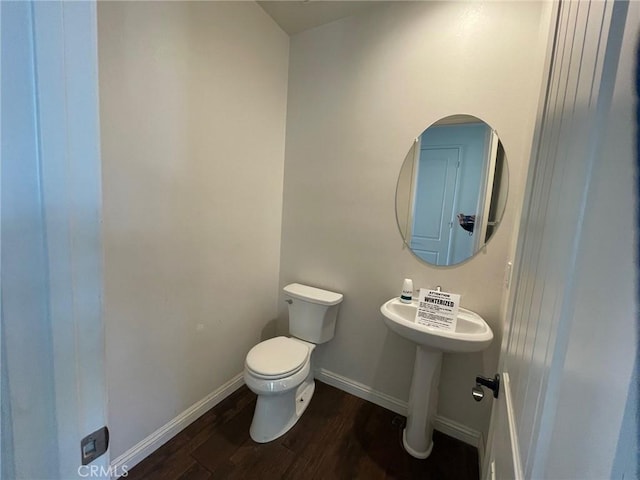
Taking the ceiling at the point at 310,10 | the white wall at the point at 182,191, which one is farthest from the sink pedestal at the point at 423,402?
the ceiling at the point at 310,10

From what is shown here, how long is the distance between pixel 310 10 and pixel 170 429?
267cm

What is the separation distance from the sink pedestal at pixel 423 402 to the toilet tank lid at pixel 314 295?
60 cm

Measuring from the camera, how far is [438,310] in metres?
1.41

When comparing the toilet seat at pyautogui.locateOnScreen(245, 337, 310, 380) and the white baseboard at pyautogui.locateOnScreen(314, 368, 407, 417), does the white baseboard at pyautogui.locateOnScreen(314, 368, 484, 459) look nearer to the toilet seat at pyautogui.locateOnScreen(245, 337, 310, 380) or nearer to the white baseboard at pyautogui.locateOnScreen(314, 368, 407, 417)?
the white baseboard at pyautogui.locateOnScreen(314, 368, 407, 417)

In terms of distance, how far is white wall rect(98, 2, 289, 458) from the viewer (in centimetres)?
117

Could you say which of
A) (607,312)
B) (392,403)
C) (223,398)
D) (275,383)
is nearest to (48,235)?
(607,312)

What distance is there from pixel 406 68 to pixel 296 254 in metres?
1.43

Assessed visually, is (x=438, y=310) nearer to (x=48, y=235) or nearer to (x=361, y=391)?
(x=361, y=391)

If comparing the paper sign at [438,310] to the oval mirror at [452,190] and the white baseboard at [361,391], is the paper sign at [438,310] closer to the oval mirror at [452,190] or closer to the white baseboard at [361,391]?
the oval mirror at [452,190]

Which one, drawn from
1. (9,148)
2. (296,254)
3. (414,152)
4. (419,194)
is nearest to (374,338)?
(296,254)

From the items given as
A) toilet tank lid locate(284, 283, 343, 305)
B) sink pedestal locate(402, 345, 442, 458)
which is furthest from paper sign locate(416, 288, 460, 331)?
toilet tank lid locate(284, 283, 343, 305)

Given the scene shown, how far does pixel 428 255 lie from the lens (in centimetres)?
161

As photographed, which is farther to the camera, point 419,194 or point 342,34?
point 342,34

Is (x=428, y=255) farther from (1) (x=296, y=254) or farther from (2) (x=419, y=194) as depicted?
(1) (x=296, y=254)
